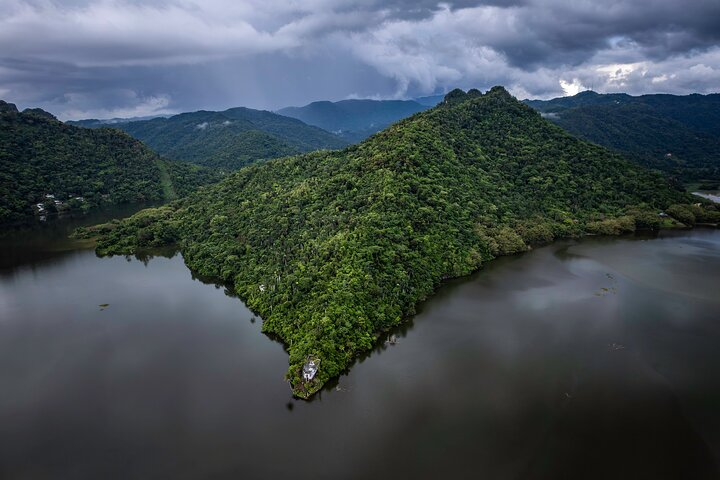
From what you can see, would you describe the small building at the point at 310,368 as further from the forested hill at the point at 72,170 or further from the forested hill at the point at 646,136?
the forested hill at the point at 646,136

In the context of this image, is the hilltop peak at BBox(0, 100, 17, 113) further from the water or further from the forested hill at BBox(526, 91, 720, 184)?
the forested hill at BBox(526, 91, 720, 184)

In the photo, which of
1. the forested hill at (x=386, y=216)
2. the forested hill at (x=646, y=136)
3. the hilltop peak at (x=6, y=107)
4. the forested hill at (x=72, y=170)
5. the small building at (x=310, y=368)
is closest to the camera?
the small building at (x=310, y=368)

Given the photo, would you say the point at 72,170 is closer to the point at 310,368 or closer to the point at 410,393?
the point at 310,368

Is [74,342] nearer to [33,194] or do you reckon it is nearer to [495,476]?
[495,476]

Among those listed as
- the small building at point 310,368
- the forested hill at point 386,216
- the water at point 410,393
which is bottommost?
the water at point 410,393

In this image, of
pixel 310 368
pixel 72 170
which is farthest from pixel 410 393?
pixel 72 170

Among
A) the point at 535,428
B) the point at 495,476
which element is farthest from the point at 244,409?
the point at 535,428

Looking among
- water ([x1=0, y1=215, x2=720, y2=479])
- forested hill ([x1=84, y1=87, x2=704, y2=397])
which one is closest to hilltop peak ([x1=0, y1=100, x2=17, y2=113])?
forested hill ([x1=84, y1=87, x2=704, y2=397])

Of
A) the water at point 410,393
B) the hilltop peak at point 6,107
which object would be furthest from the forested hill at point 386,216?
the hilltop peak at point 6,107
